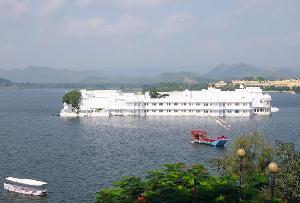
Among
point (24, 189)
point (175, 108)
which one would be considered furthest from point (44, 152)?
point (175, 108)

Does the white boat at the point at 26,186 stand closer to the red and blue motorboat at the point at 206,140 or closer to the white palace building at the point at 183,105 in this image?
the red and blue motorboat at the point at 206,140

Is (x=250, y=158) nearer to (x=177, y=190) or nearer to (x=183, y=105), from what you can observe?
(x=177, y=190)

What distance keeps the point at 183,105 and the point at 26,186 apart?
5223 centimetres

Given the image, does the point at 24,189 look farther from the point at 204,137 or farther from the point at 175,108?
the point at 175,108

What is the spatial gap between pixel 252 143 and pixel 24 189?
1374cm

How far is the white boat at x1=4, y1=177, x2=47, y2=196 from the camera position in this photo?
3023 cm

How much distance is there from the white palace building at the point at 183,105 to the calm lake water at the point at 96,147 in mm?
3931

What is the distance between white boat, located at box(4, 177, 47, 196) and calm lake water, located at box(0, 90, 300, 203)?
19.2 inches

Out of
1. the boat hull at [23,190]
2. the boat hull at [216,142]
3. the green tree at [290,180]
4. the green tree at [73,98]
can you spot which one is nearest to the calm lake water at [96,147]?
the boat hull at [23,190]

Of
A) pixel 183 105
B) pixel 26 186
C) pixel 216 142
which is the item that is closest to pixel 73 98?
pixel 183 105

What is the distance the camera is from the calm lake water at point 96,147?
111 feet

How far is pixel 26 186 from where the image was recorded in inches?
1216

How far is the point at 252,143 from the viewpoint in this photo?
27.0 m

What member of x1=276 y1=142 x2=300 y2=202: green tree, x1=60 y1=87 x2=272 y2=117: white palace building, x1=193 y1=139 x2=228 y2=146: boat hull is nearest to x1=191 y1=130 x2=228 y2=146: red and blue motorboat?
x1=193 y1=139 x2=228 y2=146: boat hull
